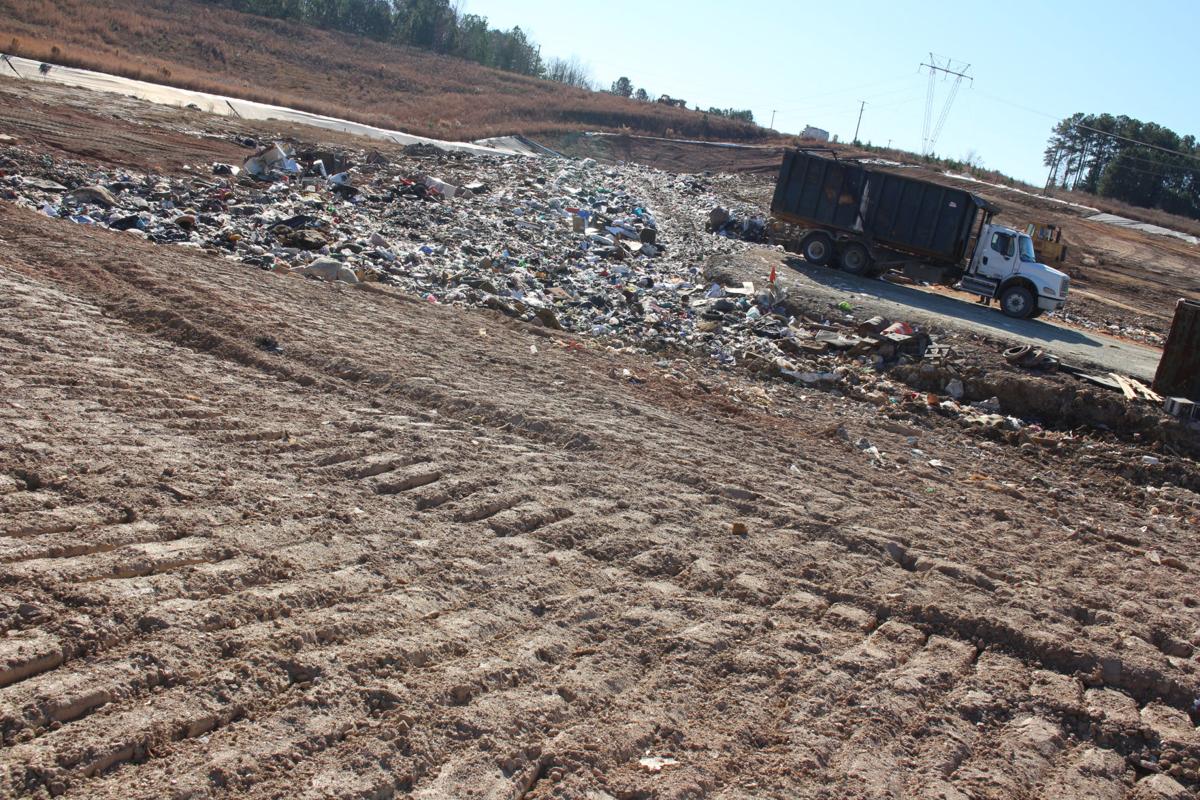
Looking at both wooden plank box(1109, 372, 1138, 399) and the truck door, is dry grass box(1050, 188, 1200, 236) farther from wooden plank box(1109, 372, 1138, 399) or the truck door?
wooden plank box(1109, 372, 1138, 399)

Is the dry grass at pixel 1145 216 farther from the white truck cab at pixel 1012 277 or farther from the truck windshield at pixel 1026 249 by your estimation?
the white truck cab at pixel 1012 277

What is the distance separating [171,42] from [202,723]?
46.2 m

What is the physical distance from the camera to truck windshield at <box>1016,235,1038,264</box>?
17469 millimetres

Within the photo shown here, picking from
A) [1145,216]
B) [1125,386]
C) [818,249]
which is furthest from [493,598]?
[1145,216]

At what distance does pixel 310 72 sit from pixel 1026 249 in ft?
131

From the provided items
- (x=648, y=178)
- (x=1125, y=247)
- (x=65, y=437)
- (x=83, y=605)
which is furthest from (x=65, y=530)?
(x=1125, y=247)

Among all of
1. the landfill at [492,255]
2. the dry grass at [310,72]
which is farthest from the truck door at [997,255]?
the dry grass at [310,72]

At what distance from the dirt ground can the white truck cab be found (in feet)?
32.7

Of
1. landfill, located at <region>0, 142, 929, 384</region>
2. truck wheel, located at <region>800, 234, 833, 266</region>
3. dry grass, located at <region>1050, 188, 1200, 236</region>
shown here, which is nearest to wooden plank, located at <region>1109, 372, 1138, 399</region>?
landfill, located at <region>0, 142, 929, 384</region>

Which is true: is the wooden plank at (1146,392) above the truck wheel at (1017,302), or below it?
below

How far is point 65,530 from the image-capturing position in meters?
3.99

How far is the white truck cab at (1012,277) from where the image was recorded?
16984 mm

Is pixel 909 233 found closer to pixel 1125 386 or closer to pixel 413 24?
pixel 1125 386

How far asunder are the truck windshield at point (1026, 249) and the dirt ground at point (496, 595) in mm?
10630
